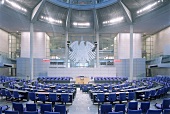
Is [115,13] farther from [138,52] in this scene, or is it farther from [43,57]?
[43,57]

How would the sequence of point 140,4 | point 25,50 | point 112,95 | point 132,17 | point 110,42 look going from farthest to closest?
point 110,42
point 25,50
point 132,17
point 140,4
point 112,95

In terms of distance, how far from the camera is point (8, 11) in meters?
26.3

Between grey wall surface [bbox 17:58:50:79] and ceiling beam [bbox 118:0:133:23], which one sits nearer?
ceiling beam [bbox 118:0:133:23]

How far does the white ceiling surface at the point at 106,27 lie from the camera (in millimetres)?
26953

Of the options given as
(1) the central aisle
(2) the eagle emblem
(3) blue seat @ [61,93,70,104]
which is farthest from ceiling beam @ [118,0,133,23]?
(3) blue seat @ [61,93,70,104]

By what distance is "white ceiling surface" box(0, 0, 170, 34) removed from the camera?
1061 inches

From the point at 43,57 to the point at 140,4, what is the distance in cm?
2198

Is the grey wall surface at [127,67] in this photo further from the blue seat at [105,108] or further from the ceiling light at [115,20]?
the blue seat at [105,108]

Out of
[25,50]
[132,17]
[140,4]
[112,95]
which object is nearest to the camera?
[112,95]

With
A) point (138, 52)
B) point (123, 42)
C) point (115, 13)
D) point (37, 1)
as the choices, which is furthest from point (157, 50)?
point (37, 1)

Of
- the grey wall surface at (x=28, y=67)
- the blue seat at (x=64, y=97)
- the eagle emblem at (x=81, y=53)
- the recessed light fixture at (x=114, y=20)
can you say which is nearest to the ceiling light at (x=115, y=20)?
the recessed light fixture at (x=114, y=20)

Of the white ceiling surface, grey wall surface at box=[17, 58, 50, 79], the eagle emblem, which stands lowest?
grey wall surface at box=[17, 58, 50, 79]

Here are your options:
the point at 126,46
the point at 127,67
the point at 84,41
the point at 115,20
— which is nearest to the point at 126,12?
the point at 115,20

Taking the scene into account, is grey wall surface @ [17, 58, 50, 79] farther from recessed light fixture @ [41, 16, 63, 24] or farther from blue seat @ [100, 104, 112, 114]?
blue seat @ [100, 104, 112, 114]
